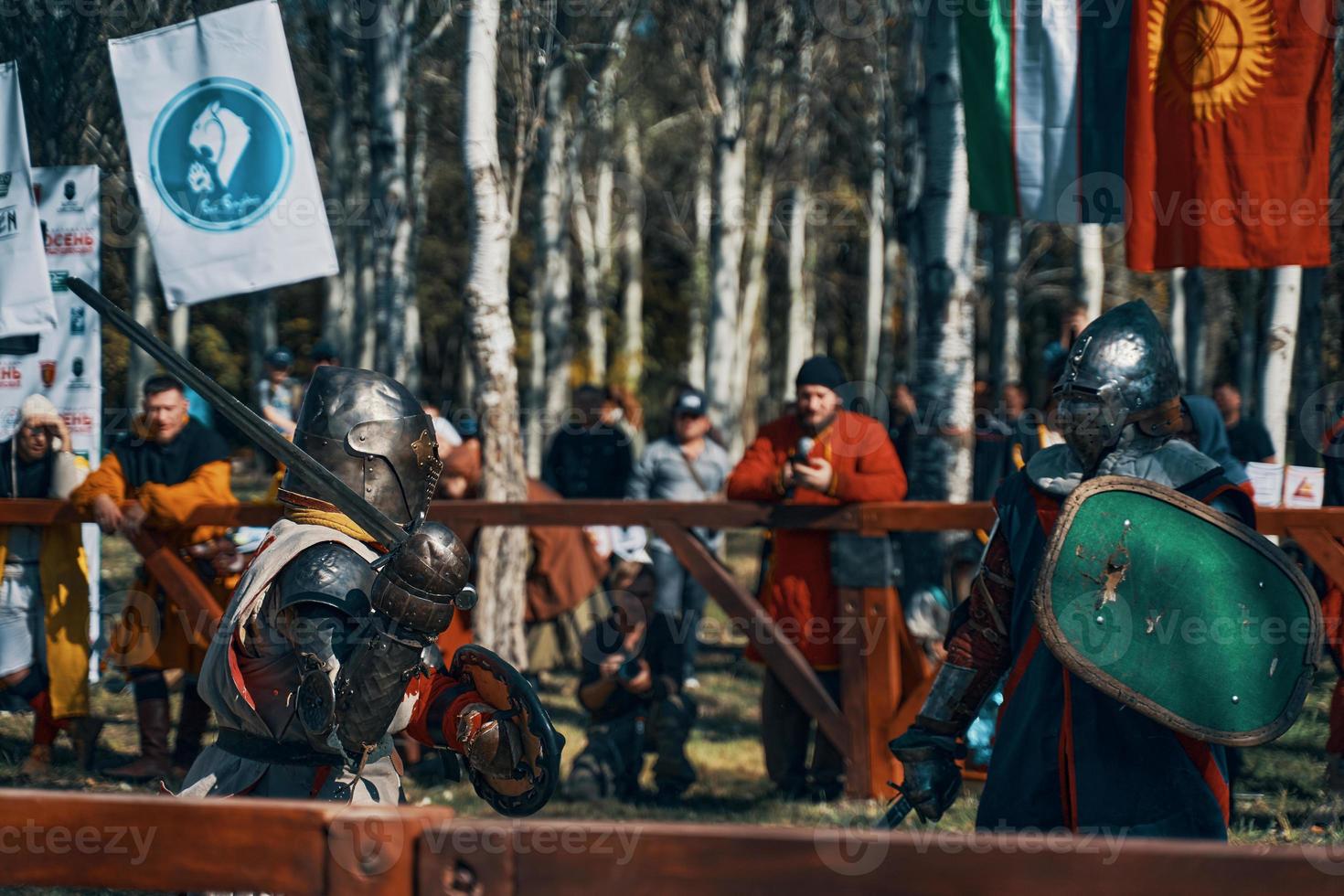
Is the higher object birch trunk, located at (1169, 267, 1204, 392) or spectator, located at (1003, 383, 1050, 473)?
birch trunk, located at (1169, 267, 1204, 392)

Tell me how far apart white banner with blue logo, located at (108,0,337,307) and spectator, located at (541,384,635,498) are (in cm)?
340

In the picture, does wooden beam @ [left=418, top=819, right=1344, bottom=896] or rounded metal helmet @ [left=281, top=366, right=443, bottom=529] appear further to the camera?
rounded metal helmet @ [left=281, top=366, right=443, bottom=529]

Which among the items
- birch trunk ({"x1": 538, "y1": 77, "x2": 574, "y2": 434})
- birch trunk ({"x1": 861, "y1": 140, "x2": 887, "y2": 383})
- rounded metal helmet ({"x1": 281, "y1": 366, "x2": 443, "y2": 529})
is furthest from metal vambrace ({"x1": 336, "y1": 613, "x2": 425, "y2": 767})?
birch trunk ({"x1": 861, "y1": 140, "x2": 887, "y2": 383})

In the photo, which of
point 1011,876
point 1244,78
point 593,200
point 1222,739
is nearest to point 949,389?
point 1244,78

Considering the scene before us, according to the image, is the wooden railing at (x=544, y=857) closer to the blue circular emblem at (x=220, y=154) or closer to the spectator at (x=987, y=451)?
the blue circular emblem at (x=220, y=154)

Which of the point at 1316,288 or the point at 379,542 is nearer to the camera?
the point at 379,542

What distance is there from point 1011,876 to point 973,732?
403 cm

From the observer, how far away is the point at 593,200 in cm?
2770

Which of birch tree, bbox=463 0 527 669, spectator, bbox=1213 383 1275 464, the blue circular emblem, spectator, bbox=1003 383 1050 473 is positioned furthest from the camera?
spectator, bbox=1213 383 1275 464

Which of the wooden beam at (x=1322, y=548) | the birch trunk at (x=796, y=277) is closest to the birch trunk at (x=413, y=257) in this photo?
the birch trunk at (x=796, y=277)

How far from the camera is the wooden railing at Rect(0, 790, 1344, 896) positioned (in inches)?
67.4

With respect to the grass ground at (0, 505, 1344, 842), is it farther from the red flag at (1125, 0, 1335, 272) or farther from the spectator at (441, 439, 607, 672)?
the red flag at (1125, 0, 1335, 272)

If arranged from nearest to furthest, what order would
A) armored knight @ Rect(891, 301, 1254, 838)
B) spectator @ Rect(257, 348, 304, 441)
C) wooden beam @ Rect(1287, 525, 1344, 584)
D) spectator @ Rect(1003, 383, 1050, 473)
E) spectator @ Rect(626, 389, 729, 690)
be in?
armored knight @ Rect(891, 301, 1254, 838) → wooden beam @ Rect(1287, 525, 1344, 584) → spectator @ Rect(1003, 383, 1050, 473) → spectator @ Rect(626, 389, 729, 690) → spectator @ Rect(257, 348, 304, 441)

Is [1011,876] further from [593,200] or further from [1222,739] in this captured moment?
[593,200]
